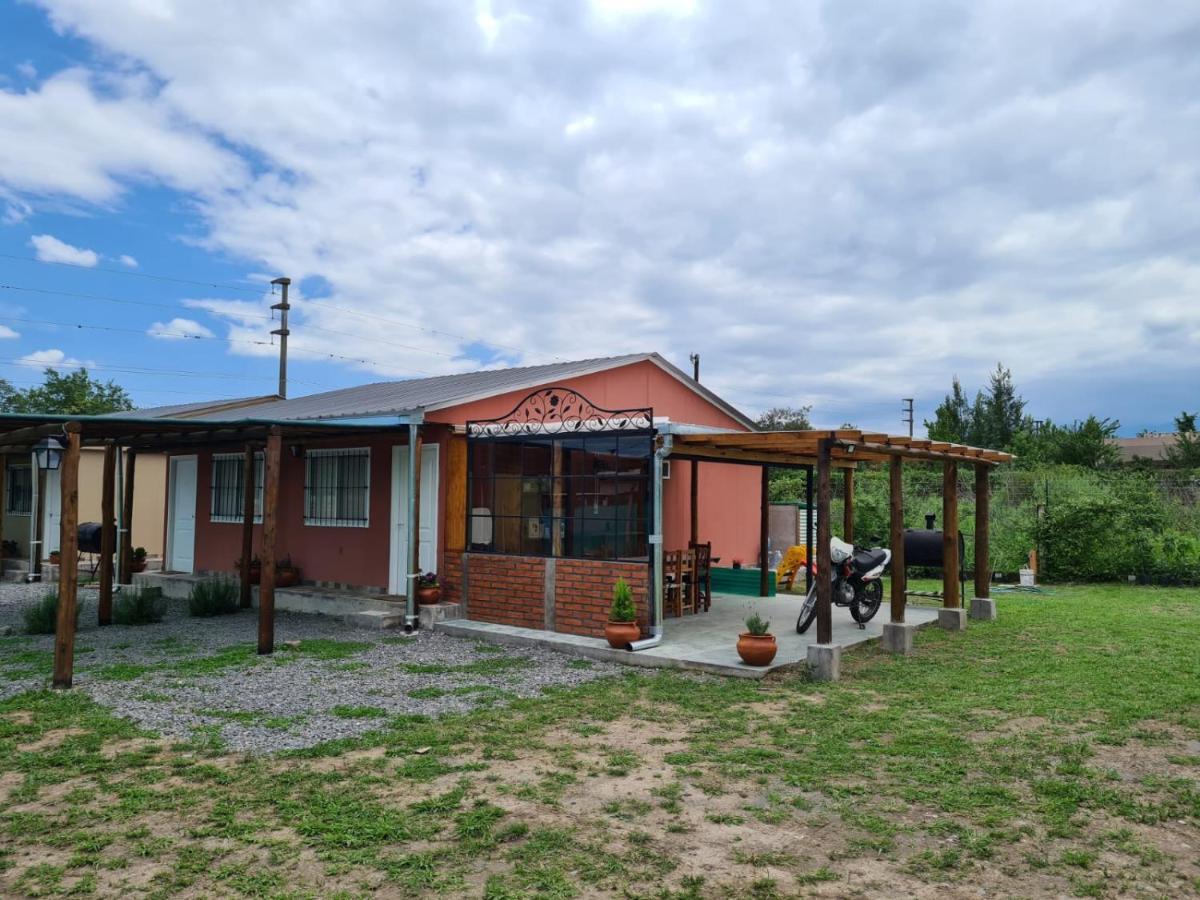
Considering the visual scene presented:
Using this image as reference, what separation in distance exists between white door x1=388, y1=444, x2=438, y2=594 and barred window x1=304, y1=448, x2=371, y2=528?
0.62 metres

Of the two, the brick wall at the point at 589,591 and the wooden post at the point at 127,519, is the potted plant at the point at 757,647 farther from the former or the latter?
the wooden post at the point at 127,519

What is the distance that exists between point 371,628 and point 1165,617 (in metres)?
9.56

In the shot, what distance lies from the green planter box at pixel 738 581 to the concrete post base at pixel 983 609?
113 inches

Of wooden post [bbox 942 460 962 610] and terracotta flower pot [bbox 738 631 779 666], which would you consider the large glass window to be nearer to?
terracotta flower pot [bbox 738 631 779 666]

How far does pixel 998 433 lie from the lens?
1738 inches

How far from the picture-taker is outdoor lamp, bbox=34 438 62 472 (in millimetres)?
9031

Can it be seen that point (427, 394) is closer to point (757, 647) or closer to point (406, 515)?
point (406, 515)

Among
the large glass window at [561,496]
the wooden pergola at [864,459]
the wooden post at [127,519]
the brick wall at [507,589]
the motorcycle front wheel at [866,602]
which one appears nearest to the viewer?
the wooden pergola at [864,459]

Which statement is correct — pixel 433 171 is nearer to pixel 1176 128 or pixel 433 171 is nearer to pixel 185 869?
A: pixel 1176 128

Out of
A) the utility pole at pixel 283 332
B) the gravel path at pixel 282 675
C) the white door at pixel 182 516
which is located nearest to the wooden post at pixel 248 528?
the gravel path at pixel 282 675

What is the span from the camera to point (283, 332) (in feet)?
86.1

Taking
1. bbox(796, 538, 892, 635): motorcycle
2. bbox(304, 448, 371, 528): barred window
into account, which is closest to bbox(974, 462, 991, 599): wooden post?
bbox(796, 538, 892, 635): motorcycle

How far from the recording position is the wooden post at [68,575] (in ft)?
21.1

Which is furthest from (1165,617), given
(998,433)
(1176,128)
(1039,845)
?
(998,433)
